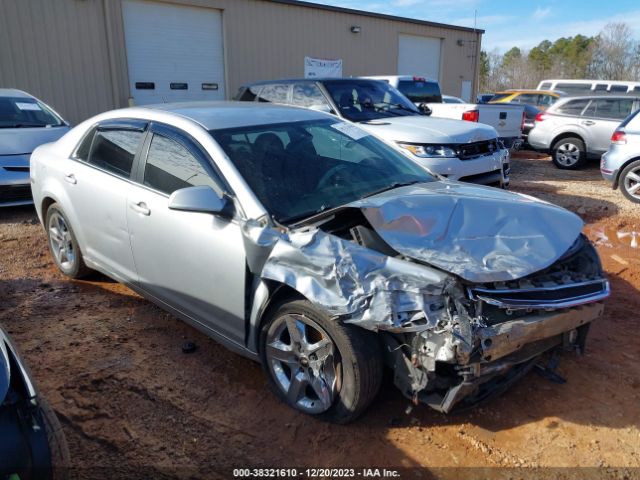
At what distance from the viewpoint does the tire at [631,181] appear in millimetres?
8016

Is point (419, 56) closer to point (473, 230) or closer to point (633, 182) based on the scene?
point (633, 182)

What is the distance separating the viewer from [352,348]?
2613mm

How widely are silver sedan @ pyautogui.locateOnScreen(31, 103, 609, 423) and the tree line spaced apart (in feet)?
158

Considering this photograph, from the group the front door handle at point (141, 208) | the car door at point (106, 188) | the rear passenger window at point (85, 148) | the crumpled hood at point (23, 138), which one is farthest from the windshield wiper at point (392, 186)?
the crumpled hood at point (23, 138)

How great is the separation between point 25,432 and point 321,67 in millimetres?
17463

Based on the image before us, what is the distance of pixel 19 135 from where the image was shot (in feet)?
24.9

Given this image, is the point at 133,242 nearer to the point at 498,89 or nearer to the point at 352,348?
the point at 352,348

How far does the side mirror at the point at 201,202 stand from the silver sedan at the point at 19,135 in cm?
535

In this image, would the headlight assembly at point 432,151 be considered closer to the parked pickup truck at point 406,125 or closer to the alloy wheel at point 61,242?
the parked pickup truck at point 406,125

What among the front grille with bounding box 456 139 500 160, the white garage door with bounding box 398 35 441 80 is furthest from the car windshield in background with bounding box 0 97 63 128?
the white garage door with bounding box 398 35 441 80

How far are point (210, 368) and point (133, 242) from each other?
1051 mm

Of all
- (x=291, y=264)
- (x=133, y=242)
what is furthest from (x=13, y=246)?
(x=291, y=264)

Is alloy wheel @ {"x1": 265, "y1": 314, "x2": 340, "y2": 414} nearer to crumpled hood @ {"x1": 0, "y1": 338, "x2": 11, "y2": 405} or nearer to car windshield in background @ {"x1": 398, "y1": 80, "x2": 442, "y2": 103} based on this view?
crumpled hood @ {"x1": 0, "y1": 338, "x2": 11, "y2": 405}

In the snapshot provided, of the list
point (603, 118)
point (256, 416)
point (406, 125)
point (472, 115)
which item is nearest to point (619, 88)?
point (603, 118)
